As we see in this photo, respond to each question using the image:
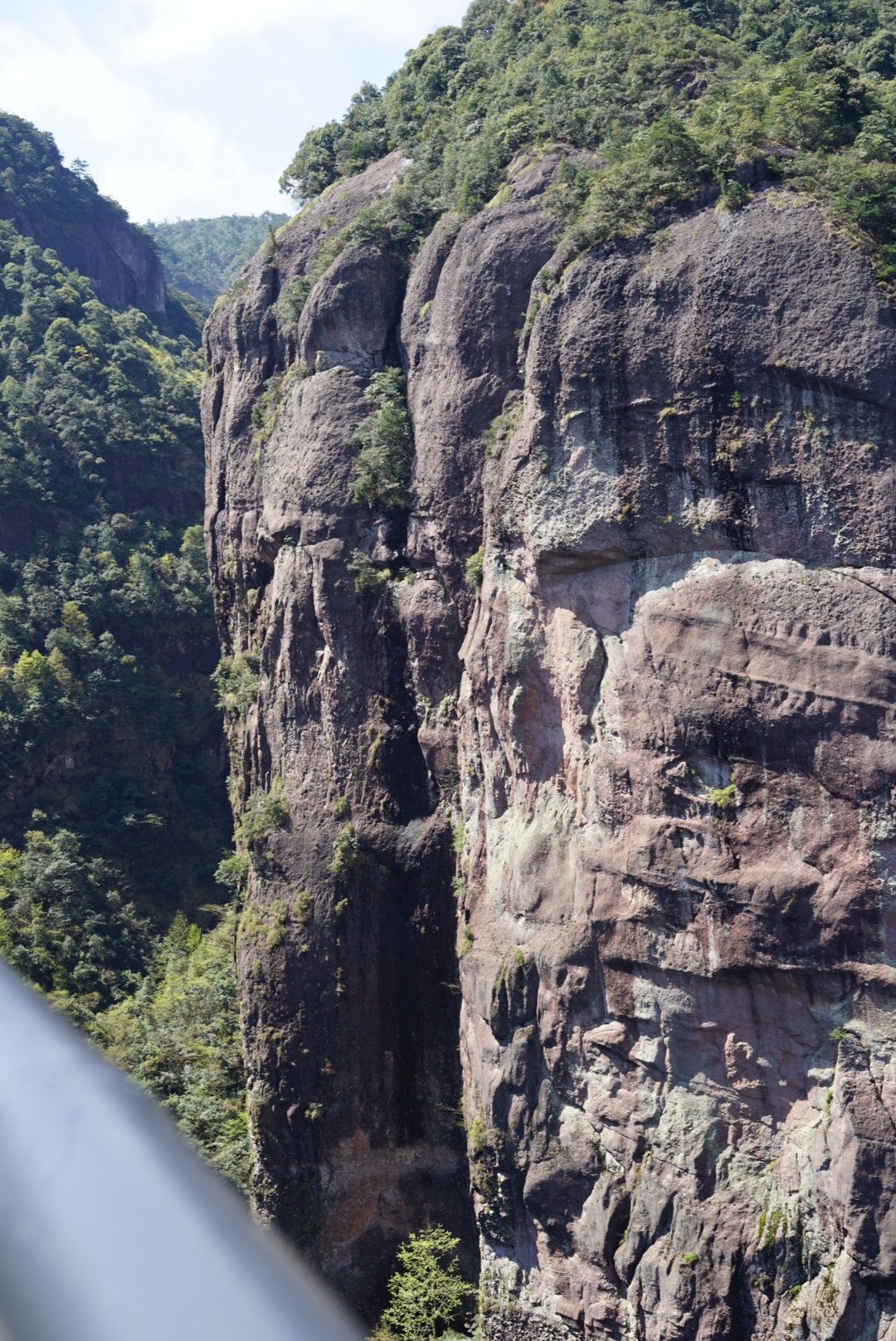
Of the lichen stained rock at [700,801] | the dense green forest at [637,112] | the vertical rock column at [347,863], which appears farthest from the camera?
the vertical rock column at [347,863]

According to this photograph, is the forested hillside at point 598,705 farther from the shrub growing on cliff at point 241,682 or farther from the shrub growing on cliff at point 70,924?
the shrub growing on cliff at point 70,924

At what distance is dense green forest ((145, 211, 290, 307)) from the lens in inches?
4107

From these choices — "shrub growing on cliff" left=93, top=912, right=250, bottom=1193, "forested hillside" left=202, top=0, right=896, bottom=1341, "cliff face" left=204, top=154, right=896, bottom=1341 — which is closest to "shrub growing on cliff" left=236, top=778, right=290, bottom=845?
"cliff face" left=204, top=154, right=896, bottom=1341

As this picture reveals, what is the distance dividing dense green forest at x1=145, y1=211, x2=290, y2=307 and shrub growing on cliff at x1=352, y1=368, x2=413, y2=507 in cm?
7192

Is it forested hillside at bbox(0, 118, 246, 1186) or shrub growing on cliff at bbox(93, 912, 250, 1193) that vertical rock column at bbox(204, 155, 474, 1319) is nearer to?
shrub growing on cliff at bbox(93, 912, 250, 1193)

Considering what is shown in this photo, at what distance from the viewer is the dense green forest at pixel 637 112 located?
18359 mm

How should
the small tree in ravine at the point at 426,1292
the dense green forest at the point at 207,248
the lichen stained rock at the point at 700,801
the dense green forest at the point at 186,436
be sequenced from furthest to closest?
the dense green forest at the point at 207,248 < the small tree in ravine at the point at 426,1292 < the dense green forest at the point at 186,436 < the lichen stained rock at the point at 700,801

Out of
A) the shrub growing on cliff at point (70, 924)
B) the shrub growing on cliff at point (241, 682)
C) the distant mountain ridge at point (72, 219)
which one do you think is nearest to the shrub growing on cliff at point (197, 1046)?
the shrub growing on cliff at point (70, 924)

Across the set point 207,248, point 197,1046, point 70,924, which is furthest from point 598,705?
point 207,248

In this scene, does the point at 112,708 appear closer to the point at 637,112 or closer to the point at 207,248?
the point at 637,112

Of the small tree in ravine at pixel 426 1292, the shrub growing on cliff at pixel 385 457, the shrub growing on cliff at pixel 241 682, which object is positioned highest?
the shrub growing on cliff at pixel 385 457

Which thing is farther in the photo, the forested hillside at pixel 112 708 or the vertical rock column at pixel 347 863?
the forested hillside at pixel 112 708

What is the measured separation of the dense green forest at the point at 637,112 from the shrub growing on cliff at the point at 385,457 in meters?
4.70

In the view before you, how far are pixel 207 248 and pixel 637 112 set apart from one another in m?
111
